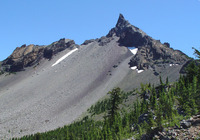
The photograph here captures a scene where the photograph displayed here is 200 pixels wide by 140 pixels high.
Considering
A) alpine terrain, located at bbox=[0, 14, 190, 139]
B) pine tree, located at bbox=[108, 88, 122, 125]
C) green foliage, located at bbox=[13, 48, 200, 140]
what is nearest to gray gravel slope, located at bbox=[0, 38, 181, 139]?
alpine terrain, located at bbox=[0, 14, 190, 139]

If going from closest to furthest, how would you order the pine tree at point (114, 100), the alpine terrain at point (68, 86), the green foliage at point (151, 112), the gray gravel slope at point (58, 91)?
the green foliage at point (151, 112) → the pine tree at point (114, 100) → the gray gravel slope at point (58, 91) → the alpine terrain at point (68, 86)

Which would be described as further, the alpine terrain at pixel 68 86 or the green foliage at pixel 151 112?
the alpine terrain at pixel 68 86

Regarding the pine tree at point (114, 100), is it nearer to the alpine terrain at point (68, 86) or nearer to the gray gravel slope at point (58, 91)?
the gray gravel slope at point (58, 91)

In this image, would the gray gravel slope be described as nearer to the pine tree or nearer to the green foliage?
the green foliage

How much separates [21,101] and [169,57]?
129844 mm

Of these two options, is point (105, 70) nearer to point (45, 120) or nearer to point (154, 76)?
point (154, 76)

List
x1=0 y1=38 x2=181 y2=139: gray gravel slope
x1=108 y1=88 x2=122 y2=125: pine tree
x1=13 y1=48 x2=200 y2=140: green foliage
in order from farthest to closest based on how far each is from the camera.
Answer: x1=0 y1=38 x2=181 y2=139: gray gravel slope → x1=108 y1=88 x2=122 y2=125: pine tree → x1=13 y1=48 x2=200 y2=140: green foliage

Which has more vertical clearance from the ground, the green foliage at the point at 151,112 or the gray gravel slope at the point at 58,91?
the gray gravel slope at the point at 58,91

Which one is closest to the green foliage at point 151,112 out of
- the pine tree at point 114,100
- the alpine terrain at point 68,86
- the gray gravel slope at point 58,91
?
the pine tree at point 114,100

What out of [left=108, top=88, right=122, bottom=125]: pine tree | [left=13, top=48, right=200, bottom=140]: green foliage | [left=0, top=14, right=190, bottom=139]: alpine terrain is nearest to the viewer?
[left=13, top=48, right=200, bottom=140]: green foliage

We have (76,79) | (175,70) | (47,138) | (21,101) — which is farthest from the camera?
(76,79)

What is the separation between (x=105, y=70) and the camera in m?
181

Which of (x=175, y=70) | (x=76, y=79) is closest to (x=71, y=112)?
(x=76, y=79)

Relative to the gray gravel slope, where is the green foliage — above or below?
below
